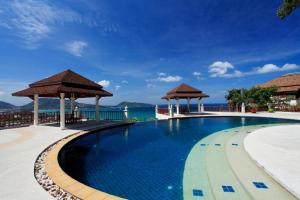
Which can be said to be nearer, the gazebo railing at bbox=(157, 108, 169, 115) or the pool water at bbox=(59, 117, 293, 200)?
the pool water at bbox=(59, 117, 293, 200)

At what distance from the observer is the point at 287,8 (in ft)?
24.8

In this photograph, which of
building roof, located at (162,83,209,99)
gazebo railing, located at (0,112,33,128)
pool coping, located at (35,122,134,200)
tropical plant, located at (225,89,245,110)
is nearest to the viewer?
pool coping, located at (35,122,134,200)

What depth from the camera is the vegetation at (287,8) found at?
7219 mm

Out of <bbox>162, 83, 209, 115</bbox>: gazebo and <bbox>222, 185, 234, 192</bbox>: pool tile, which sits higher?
<bbox>162, 83, 209, 115</bbox>: gazebo

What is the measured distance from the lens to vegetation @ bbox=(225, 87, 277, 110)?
2281 centimetres

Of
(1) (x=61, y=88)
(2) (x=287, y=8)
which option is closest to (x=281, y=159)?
(2) (x=287, y=8)

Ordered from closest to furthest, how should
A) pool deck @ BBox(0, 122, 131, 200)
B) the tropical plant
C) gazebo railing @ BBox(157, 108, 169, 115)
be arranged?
1. pool deck @ BBox(0, 122, 131, 200)
2. gazebo railing @ BBox(157, 108, 169, 115)
3. the tropical plant

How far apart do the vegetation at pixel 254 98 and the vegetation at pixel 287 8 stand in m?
16.8

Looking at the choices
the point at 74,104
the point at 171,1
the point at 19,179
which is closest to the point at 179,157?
the point at 19,179

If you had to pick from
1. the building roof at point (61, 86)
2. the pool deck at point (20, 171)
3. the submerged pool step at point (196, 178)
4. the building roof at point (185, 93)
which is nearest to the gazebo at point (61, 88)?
the building roof at point (61, 86)

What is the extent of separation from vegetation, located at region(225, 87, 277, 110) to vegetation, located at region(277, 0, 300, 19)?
55.0 ft

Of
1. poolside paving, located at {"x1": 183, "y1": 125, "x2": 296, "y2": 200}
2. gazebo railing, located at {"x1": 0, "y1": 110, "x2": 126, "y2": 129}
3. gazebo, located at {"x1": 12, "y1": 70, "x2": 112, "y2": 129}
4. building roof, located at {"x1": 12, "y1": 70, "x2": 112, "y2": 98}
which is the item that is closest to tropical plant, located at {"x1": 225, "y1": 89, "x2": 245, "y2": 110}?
gazebo railing, located at {"x1": 0, "y1": 110, "x2": 126, "y2": 129}

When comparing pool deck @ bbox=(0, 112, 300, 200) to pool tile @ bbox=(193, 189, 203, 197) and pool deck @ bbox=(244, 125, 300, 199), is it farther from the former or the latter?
pool tile @ bbox=(193, 189, 203, 197)

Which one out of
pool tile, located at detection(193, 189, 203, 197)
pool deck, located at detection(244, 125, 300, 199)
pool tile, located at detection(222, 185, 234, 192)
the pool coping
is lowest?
pool tile, located at detection(193, 189, 203, 197)
